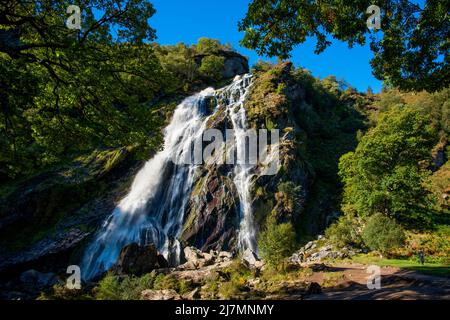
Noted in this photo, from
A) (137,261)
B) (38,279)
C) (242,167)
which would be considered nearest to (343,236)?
(242,167)

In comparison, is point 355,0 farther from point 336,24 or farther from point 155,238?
point 155,238

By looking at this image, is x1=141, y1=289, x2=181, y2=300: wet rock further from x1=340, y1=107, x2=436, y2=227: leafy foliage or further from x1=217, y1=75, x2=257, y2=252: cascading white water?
x1=340, y1=107, x2=436, y2=227: leafy foliage

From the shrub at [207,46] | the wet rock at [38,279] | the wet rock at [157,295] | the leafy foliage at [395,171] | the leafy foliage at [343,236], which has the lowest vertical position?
the wet rock at [38,279]

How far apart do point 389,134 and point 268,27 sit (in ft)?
99.9

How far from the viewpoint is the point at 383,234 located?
2328 cm

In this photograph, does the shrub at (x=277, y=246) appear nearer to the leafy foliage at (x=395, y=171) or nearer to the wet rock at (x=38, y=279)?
the wet rock at (x=38, y=279)

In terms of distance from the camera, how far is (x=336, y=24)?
9.72 metres

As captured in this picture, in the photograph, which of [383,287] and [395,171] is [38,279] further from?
[395,171]

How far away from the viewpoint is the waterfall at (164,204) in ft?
87.9

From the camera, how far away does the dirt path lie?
35.0 feet

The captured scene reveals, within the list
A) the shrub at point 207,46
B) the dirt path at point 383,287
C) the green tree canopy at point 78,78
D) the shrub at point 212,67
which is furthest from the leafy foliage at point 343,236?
the shrub at point 207,46

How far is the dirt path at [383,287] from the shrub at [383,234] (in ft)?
18.7

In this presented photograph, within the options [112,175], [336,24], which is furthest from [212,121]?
[336,24]
